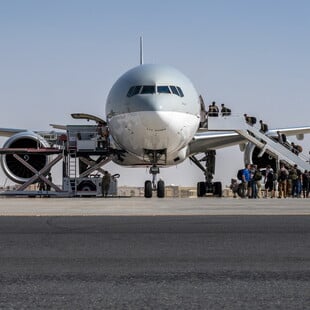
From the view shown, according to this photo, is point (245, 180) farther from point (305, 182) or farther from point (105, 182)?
point (105, 182)

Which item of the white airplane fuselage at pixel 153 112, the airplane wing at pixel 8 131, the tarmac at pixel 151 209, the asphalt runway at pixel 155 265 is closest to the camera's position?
the asphalt runway at pixel 155 265

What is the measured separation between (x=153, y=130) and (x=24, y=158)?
9.79 metres

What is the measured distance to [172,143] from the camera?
1062 inches

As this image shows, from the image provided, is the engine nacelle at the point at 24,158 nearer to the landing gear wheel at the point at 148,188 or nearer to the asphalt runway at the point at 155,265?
the landing gear wheel at the point at 148,188

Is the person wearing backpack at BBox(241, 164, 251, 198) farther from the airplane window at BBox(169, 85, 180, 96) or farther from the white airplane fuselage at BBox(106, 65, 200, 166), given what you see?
the airplane window at BBox(169, 85, 180, 96)

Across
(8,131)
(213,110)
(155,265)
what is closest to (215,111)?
(213,110)

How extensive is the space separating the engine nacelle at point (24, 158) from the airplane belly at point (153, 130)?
6.63 metres

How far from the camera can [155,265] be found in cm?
714

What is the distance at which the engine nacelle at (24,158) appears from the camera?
33781 mm

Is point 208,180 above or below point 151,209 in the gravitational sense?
above

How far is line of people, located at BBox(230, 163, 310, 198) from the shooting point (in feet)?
97.1

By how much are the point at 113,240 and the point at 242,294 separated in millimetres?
4063

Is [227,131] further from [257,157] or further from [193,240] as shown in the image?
[193,240]

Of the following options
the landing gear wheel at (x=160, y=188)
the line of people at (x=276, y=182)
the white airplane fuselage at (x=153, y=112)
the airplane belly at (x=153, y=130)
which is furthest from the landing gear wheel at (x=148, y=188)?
the line of people at (x=276, y=182)
